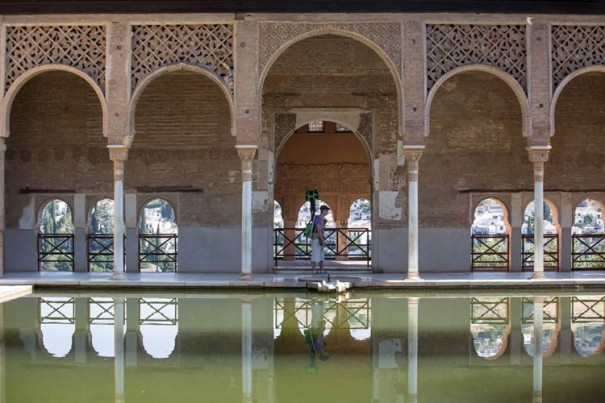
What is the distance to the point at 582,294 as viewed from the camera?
11.9 metres

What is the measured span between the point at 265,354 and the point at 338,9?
6894 mm

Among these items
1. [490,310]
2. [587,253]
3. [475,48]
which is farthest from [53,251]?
[587,253]

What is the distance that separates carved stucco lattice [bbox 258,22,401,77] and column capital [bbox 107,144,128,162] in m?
2.64

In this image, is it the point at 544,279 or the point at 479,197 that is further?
the point at 479,197

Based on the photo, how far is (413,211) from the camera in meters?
12.8

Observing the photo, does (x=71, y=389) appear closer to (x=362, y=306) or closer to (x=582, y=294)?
(x=362, y=306)

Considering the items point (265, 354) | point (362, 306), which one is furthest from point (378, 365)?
point (362, 306)

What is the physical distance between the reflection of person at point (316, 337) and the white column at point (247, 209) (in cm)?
226

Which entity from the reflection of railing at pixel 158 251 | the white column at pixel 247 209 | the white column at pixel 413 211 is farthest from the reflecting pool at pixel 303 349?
the reflection of railing at pixel 158 251

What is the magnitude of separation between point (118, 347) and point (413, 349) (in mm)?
2875

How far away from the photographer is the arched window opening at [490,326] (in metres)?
7.64

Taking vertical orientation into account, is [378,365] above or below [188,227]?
below

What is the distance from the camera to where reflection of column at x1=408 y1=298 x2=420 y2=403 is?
6.05 metres

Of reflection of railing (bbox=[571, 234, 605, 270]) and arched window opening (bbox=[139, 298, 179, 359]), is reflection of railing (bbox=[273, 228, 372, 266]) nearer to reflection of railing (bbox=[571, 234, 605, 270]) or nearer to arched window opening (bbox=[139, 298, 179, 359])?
reflection of railing (bbox=[571, 234, 605, 270])
